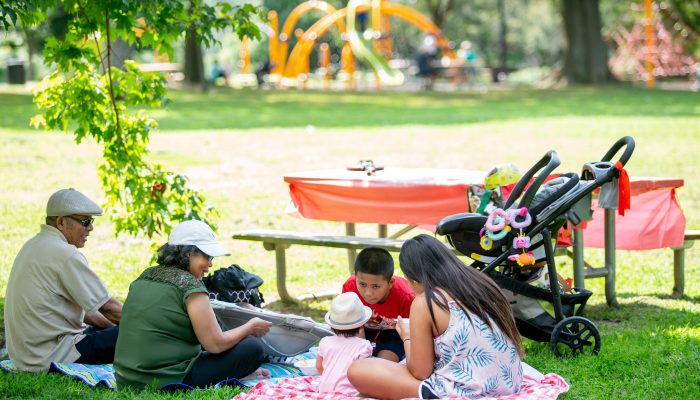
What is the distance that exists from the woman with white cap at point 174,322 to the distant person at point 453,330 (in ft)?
3.45

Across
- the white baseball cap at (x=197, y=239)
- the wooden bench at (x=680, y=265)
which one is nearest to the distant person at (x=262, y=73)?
the wooden bench at (x=680, y=265)

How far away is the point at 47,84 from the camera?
7.84 meters

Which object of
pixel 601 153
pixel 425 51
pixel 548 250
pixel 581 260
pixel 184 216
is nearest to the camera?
pixel 548 250

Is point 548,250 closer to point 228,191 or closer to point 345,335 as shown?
point 345,335

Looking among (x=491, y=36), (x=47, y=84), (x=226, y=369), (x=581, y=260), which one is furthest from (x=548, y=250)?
(x=491, y=36)

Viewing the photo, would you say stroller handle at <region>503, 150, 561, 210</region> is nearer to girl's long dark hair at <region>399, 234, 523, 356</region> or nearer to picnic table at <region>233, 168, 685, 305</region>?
picnic table at <region>233, 168, 685, 305</region>

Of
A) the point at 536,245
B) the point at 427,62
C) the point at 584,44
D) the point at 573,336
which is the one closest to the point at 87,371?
the point at 536,245

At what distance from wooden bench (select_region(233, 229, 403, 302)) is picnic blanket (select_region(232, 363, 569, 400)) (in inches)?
Answer: 70.9

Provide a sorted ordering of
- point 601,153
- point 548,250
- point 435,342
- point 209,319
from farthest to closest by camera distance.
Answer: point 601,153 < point 548,250 < point 209,319 < point 435,342

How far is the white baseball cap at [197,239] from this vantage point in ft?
17.7

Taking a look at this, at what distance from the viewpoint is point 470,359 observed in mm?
4977

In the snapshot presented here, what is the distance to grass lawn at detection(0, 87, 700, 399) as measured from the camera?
243 inches

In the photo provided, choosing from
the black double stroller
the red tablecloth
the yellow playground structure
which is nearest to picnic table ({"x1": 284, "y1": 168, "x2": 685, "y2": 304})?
the red tablecloth

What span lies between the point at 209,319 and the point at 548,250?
1.98 metres
